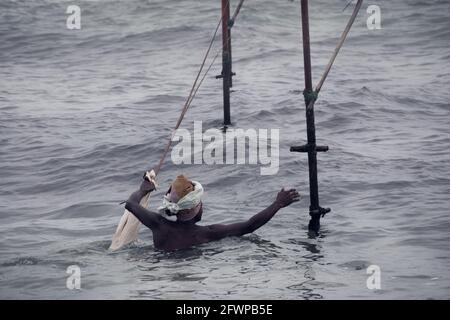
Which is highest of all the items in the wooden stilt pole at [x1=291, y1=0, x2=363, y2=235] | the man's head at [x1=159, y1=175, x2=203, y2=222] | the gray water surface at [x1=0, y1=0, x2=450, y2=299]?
the wooden stilt pole at [x1=291, y1=0, x2=363, y2=235]

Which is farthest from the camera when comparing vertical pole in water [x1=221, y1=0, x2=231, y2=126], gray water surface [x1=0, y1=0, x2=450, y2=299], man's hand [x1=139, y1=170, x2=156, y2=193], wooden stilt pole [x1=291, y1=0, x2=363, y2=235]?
vertical pole in water [x1=221, y1=0, x2=231, y2=126]

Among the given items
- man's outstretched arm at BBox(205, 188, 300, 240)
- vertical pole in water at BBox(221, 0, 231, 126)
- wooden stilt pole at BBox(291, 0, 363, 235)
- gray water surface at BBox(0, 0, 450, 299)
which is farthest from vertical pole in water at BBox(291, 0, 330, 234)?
vertical pole in water at BBox(221, 0, 231, 126)

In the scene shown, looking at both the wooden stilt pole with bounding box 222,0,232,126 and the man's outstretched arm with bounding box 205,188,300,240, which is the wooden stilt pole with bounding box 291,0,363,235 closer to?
the man's outstretched arm with bounding box 205,188,300,240

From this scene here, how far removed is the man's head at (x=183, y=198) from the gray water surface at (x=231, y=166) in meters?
0.54

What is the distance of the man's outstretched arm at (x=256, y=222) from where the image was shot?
9555mm

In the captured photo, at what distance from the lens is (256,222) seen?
9.73 m

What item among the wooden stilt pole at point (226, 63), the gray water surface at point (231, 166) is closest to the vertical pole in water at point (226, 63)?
the wooden stilt pole at point (226, 63)

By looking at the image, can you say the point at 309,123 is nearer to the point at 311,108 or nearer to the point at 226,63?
the point at 311,108

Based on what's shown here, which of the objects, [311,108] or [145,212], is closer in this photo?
[145,212]

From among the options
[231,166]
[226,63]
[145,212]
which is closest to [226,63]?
[226,63]

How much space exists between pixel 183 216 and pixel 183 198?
26 cm

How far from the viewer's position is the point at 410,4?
28.9 meters

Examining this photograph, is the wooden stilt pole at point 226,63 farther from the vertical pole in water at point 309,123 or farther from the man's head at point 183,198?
the man's head at point 183,198

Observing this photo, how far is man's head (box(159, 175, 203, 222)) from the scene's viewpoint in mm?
9594
